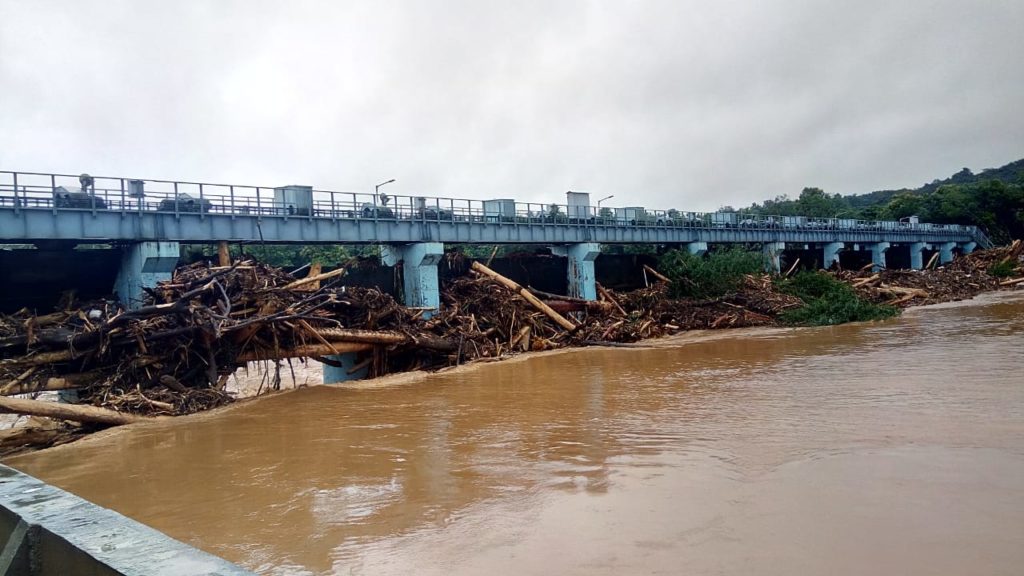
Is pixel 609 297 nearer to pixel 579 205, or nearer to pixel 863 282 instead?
pixel 579 205

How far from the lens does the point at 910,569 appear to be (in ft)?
18.0

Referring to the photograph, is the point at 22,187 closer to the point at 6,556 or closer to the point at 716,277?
the point at 6,556

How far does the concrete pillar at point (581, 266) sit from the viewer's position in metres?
35.6

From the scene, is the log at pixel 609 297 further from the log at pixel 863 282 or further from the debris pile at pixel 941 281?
the log at pixel 863 282

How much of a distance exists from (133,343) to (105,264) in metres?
9.48

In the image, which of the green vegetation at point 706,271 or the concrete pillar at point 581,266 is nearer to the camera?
the concrete pillar at point 581,266

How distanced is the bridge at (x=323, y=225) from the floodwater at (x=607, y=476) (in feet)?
29.7

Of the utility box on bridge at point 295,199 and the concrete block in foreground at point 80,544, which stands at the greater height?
the utility box on bridge at point 295,199

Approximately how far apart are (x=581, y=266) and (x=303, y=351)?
20392 millimetres

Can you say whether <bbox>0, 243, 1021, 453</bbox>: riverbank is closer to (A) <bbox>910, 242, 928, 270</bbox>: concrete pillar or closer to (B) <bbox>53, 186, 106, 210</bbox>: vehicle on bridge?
(B) <bbox>53, 186, 106, 210</bbox>: vehicle on bridge

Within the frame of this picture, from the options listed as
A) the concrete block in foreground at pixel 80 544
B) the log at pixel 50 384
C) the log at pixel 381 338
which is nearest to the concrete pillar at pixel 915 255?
the log at pixel 381 338

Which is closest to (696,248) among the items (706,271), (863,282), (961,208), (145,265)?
(706,271)

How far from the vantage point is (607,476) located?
8.60 m

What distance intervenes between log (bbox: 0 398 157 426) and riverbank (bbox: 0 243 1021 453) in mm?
51
